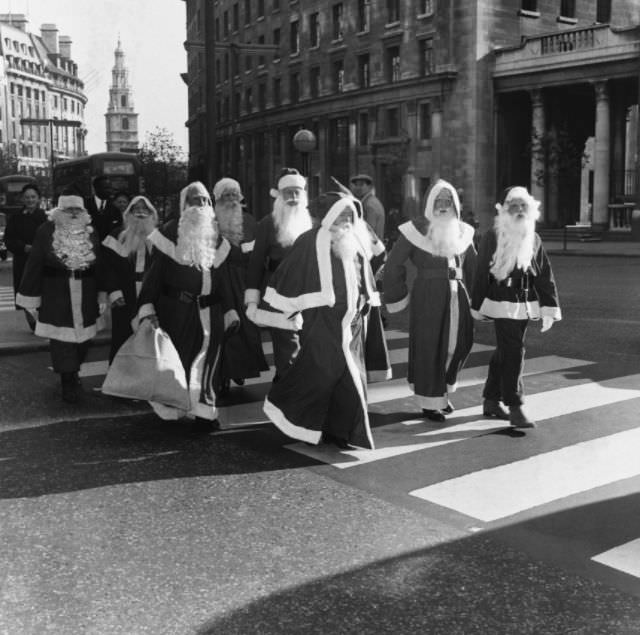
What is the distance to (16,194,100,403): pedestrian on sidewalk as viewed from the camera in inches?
333

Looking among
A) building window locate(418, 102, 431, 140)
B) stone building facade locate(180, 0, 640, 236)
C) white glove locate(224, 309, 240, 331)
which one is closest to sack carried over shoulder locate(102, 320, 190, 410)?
white glove locate(224, 309, 240, 331)

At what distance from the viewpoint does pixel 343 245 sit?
667 centimetres

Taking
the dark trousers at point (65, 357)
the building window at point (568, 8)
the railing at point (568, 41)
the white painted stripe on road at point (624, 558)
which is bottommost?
the white painted stripe on road at point (624, 558)

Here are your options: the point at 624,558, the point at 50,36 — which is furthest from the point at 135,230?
the point at 50,36

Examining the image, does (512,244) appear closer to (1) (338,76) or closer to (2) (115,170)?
(2) (115,170)

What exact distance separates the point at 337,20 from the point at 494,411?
160ft

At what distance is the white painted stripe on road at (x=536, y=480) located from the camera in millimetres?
5375

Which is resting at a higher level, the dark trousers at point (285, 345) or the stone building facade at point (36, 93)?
the stone building facade at point (36, 93)

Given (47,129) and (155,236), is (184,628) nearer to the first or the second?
(155,236)

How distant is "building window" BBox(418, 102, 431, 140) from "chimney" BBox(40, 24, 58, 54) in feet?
390

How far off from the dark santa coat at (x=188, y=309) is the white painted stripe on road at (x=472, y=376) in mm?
1669

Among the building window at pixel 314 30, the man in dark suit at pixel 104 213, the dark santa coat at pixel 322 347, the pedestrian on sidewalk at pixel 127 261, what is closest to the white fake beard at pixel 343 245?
the dark santa coat at pixel 322 347

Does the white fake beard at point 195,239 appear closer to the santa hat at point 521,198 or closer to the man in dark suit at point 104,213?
the santa hat at point 521,198

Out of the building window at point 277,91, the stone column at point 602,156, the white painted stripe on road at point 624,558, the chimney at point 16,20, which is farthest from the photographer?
the chimney at point 16,20
